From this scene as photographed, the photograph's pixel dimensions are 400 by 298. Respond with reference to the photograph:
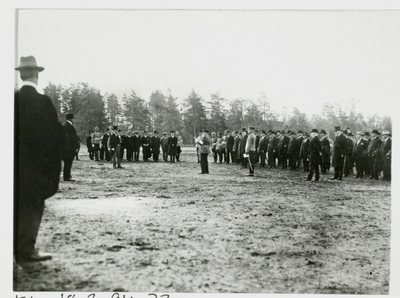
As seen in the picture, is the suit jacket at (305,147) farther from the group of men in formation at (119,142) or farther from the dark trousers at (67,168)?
the dark trousers at (67,168)

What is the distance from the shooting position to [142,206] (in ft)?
14.7

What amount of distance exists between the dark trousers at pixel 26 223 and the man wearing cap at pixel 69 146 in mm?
592

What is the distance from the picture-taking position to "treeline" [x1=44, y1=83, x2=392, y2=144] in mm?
4578

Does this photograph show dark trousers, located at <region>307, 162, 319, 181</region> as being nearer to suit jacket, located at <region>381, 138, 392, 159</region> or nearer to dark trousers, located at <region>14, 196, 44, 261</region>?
suit jacket, located at <region>381, 138, 392, 159</region>

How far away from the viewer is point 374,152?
19.3ft

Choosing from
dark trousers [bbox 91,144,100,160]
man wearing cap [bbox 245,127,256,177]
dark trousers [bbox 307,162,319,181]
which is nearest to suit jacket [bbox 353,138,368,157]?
dark trousers [bbox 307,162,319,181]

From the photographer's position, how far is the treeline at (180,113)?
4578 millimetres

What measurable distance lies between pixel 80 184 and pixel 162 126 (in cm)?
179

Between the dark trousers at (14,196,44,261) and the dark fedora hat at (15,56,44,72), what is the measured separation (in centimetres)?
153

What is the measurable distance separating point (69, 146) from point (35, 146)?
58 centimetres

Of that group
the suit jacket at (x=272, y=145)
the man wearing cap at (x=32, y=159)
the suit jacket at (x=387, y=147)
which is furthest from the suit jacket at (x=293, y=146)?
the man wearing cap at (x=32, y=159)

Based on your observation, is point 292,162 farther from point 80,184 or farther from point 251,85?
point 80,184

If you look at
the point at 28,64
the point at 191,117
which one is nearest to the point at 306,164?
the point at 191,117

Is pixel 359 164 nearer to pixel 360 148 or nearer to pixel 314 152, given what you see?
A: pixel 360 148
